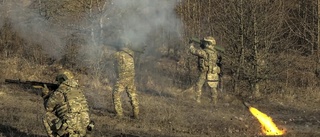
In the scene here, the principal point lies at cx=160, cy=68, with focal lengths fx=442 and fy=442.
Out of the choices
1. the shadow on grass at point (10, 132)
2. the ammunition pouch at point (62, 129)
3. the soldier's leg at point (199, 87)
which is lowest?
the soldier's leg at point (199, 87)

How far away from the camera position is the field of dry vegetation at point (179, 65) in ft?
44.9

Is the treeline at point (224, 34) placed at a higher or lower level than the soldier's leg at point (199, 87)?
higher

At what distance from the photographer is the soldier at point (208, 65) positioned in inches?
634

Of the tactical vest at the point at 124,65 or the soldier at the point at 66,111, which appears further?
the tactical vest at the point at 124,65

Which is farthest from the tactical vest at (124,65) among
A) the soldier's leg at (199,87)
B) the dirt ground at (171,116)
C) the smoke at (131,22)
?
the soldier's leg at (199,87)

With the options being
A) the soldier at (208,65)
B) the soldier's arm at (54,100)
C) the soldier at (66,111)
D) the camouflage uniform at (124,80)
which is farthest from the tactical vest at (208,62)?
the soldier's arm at (54,100)

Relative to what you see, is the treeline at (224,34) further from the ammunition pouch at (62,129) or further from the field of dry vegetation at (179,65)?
the ammunition pouch at (62,129)

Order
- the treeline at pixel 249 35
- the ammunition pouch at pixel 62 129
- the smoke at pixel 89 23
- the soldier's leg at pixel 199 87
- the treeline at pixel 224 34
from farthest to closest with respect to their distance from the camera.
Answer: the treeline at pixel 224 34 < the treeline at pixel 249 35 < the smoke at pixel 89 23 < the soldier's leg at pixel 199 87 < the ammunition pouch at pixel 62 129

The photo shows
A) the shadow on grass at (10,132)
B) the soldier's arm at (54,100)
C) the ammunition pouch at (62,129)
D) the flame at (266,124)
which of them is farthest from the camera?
the flame at (266,124)

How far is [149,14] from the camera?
16.3 m

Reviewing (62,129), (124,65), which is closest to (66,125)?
(62,129)

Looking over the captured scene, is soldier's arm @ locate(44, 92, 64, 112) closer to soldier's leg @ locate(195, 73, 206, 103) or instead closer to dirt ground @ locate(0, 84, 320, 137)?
dirt ground @ locate(0, 84, 320, 137)

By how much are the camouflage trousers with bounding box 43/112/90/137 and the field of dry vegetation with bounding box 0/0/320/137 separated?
161 inches

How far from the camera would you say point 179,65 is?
23156 mm
